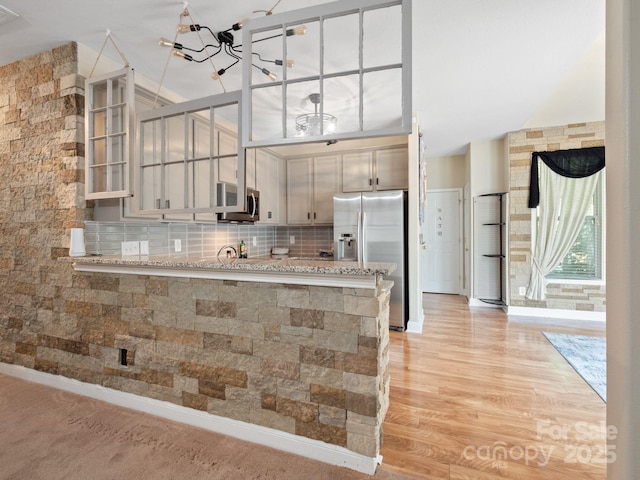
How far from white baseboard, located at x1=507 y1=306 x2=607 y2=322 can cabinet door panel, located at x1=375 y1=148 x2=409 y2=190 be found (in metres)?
2.47

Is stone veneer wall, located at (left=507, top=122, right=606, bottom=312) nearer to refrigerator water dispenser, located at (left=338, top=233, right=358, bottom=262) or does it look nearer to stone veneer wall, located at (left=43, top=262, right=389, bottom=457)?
refrigerator water dispenser, located at (left=338, top=233, right=358, bottom=262)

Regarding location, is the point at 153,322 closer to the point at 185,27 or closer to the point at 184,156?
the point at 184,156

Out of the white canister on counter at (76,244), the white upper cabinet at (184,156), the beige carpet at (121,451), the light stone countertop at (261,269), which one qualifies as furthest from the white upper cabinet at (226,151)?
the beige carpet at (121,451)

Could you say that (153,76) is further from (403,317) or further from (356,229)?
(403,317)

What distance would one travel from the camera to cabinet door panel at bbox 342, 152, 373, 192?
441 cm

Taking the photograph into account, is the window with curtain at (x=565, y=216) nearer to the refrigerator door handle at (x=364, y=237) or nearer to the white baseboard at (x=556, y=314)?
the white baseboard at (x=556, y=314)

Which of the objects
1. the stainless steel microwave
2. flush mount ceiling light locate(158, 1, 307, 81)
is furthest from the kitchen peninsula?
flush mount ceiling light locate(158, 1, 307, 81)

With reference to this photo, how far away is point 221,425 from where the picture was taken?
189cm

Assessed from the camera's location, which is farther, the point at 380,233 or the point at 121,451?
the point at 380,233

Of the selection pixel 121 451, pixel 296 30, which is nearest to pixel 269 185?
pixel 296 30

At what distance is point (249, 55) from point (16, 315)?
9.19 feet

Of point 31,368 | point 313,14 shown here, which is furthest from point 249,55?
point 31,368

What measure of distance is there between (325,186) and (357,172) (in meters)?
0.51

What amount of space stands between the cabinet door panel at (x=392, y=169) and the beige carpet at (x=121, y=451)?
3364 millimetres
